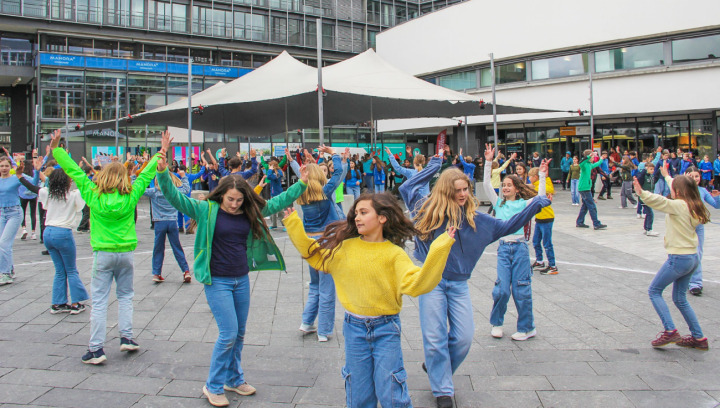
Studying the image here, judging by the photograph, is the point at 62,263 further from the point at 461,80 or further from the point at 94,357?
the point at 461,80

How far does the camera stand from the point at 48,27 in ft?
98.3

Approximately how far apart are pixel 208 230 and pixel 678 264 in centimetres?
420

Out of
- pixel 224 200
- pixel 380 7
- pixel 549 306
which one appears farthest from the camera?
pixel 380 7

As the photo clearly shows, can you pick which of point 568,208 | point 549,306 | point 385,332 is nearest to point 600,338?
point 549,306

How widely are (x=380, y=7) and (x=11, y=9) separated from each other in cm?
2460

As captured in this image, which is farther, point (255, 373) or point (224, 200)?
point (255, 373)

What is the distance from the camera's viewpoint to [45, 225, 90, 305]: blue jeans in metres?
5.94

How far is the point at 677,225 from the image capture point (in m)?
4.98

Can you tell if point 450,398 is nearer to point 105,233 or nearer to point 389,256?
point 389,256

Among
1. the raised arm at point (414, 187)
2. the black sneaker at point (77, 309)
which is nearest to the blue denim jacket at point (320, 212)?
the raised arm at point (414, 187)

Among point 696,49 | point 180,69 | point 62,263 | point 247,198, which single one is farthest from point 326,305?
point 180,69

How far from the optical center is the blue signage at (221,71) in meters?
33.0

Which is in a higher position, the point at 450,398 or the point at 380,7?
the point at 380,7

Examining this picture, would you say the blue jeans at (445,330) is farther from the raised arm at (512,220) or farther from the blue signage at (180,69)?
the blue signage at (180,69)
